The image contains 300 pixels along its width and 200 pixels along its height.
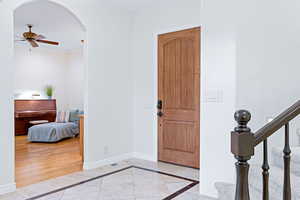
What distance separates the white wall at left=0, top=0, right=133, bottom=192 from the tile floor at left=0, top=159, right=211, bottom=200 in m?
0.47

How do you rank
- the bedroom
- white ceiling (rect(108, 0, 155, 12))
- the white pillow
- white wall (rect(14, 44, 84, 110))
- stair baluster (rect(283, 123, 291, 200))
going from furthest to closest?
white wall (rect(14, 44, 84, 110)) → the white pillow → the bedroom → white ceiling (rect(108, 0, 155, 12)) → stair baluster (rect(283, 123, 291, 200))

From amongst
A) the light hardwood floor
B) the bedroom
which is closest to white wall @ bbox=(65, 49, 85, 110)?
the bedroom

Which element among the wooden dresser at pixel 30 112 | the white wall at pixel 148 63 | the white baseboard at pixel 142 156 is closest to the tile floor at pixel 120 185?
the white baseboard at pixel 142 156

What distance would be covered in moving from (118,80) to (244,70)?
7.92ft

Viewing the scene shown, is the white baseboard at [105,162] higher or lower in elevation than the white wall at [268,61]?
lower

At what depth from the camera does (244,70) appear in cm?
252

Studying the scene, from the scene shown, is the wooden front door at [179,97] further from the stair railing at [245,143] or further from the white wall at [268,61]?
the stair railing at [245,143]

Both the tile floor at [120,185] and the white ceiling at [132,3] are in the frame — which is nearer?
the tile floor at [120,185]

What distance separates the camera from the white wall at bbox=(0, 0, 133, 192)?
12.6 ft

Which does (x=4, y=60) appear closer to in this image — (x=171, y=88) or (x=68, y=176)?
(x=68, y=176)

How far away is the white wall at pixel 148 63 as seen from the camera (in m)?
4.17

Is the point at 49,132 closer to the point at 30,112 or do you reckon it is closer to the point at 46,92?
the point at 30,112

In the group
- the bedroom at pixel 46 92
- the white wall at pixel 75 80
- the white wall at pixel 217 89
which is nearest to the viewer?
the white wall at pixel 217 89

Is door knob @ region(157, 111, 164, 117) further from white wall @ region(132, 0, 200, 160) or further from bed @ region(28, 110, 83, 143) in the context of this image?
bed @ region(28, 110, 83, 143)
